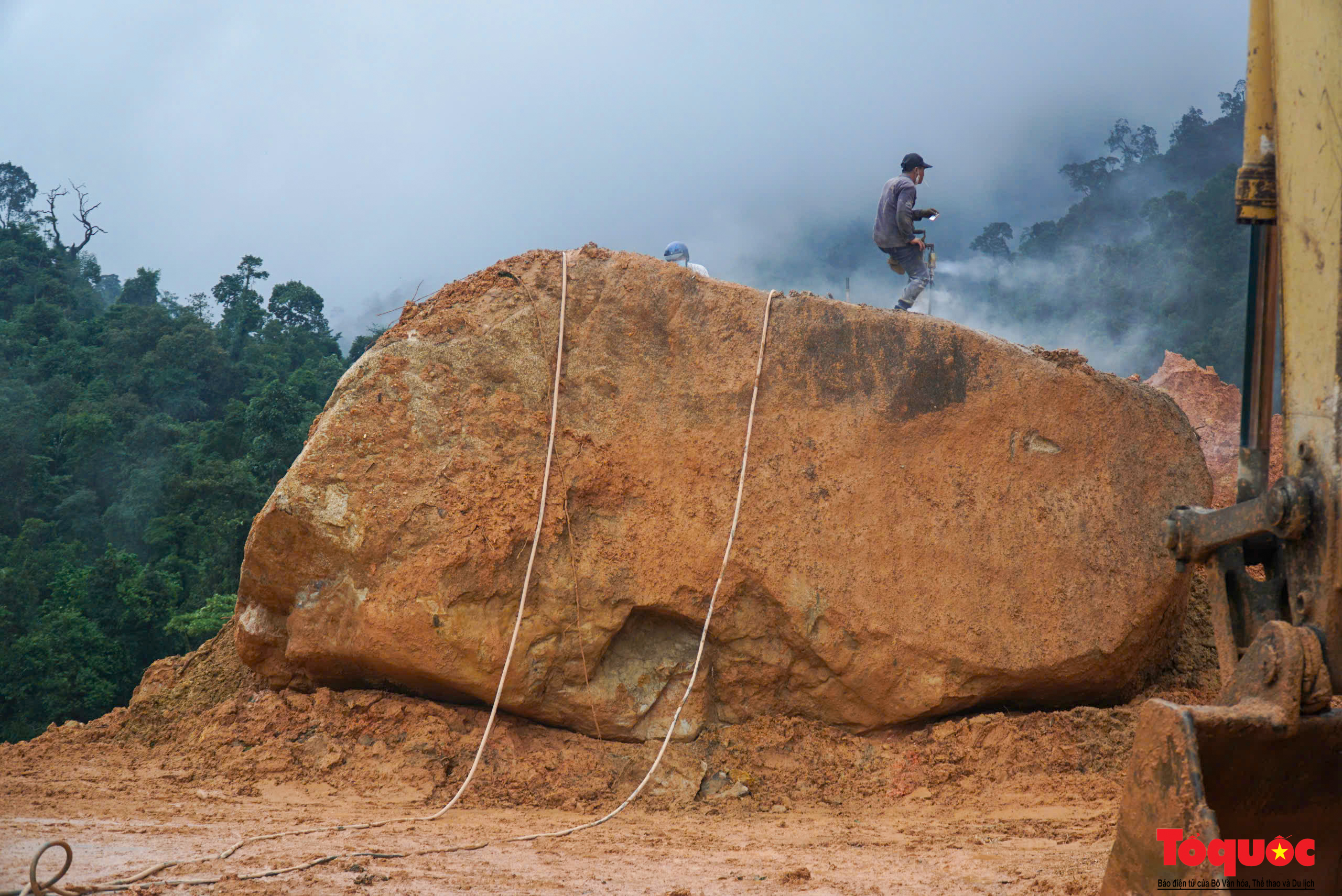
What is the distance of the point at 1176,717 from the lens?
2.37 metres

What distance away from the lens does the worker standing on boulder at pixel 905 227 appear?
7020 mm

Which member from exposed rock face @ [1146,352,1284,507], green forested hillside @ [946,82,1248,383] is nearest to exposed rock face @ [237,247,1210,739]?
exposed rock face @ [1146,352,1284,507]

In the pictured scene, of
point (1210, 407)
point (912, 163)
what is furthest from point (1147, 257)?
point (912, 163)

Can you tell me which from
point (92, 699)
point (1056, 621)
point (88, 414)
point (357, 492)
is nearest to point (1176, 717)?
point (1056, 621)

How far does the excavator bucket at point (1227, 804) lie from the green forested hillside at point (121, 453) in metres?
17.4

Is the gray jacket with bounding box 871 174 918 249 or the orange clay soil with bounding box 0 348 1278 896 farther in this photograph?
the gray jacket with bounding box 871 174 918 249

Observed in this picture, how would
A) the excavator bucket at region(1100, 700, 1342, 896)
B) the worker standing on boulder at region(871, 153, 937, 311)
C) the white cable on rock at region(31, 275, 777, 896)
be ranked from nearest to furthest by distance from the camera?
1. the excavator bucket at region(1100, 700, 1342, 896)
2. the white cable on rock at region(31, 275, 777, 896)
3. the worker standing on boulder at region(871, 153, 937, 311)

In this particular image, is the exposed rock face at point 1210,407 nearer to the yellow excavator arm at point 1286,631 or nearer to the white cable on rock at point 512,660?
the white cable on rock at point 512,660

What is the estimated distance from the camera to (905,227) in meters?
Result: 7.07

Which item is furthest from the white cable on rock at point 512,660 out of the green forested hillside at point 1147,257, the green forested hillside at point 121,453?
the green forested hillside at point 1147,257

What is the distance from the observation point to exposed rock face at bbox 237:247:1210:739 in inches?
203

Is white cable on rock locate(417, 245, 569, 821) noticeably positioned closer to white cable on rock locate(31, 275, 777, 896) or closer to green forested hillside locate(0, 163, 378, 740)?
white cable on rock locate(31, 275, 777, 896)

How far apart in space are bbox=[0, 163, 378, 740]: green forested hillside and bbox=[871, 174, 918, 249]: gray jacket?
14397 millimetres

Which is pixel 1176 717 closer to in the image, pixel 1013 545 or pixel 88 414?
pixel 1013 545
